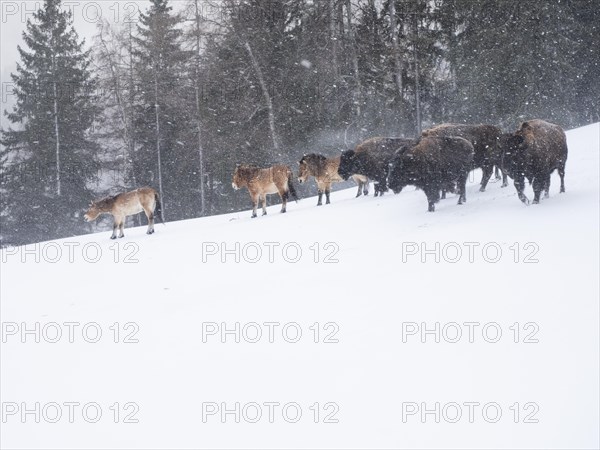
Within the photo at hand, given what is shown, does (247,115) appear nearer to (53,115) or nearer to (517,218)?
(53,115)

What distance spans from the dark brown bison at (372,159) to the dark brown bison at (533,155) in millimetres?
3550

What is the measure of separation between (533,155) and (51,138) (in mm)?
27531

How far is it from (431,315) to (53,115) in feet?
97.4

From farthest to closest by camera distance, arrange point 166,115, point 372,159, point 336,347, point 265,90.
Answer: point 166,115 → point 265,90 → point 372,159 → point 336,347

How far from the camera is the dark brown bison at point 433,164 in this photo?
372 inches

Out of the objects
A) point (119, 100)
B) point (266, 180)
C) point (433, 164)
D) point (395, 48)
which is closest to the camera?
point (433, 164)

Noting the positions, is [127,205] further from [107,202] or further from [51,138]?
[51,138]

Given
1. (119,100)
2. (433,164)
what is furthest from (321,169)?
(119,100)

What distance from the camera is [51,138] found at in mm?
29219

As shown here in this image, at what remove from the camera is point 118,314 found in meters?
5.93

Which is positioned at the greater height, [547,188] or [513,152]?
[513,152]

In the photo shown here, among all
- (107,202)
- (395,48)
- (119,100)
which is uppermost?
(395,48)

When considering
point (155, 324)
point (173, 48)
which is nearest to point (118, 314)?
point (155, 324)

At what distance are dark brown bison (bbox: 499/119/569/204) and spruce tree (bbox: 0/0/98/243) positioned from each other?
83.6 feet
